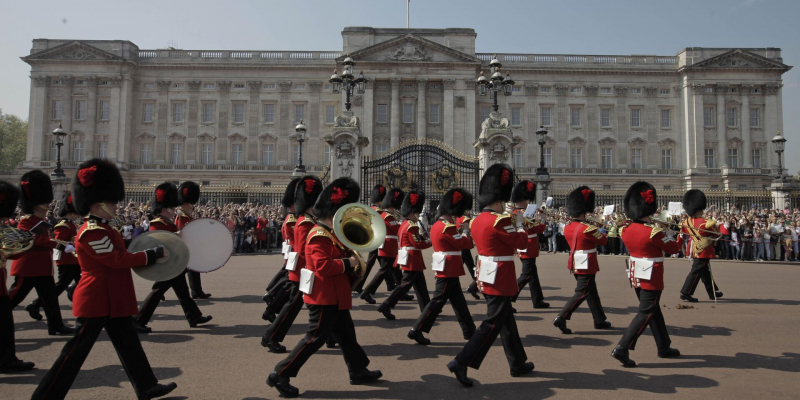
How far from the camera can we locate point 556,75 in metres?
46.6

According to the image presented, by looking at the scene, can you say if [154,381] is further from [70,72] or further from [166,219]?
[70,72]

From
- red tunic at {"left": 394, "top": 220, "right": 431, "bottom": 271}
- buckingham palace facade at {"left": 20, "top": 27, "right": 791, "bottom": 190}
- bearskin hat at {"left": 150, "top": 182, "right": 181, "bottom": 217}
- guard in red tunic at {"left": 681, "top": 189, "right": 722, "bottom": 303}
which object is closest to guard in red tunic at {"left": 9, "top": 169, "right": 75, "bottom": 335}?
bearskin hat at {"left": 150, "top": 182, "right": 181, "bottom": 217}

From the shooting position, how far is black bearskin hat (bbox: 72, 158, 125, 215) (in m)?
4.36

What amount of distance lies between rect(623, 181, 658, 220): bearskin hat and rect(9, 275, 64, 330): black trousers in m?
6.88

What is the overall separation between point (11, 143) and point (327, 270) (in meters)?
71.2

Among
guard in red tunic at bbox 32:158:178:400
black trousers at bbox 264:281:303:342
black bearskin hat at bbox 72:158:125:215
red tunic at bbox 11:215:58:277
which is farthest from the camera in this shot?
red tunic at bbox 11:215:58:277

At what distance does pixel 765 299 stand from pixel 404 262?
6798 millimetres

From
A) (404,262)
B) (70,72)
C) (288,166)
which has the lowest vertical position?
(404,262)

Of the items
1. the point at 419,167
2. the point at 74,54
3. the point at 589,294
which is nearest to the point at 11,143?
the point at 74,54

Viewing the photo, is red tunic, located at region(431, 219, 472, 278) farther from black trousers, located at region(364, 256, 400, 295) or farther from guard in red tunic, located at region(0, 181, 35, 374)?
guard in red tunic, located at region(0, 181, 35, 374)

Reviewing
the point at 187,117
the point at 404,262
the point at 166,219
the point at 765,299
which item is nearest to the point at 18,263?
the point at 166,219

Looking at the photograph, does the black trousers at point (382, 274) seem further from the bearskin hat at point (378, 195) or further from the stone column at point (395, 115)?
the stone column at point (395, 115)

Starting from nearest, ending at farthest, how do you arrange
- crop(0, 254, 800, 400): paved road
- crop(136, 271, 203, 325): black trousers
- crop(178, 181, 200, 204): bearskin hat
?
crop(0, 254, 800, 400): paved road
crop(136, 271, 203, 325): black trousers
crop(178, 181, 200, 204): bearskin hat

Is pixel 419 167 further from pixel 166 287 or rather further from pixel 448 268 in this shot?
pixel 448 268
